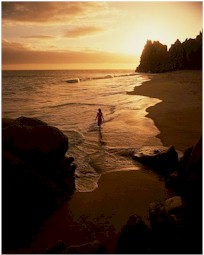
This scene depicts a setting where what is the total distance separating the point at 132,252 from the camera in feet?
21.5

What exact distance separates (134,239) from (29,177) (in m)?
3.93

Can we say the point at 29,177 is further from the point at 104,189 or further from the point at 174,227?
the point at 174,227

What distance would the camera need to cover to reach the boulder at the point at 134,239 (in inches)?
257

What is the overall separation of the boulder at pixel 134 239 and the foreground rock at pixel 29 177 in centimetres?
306

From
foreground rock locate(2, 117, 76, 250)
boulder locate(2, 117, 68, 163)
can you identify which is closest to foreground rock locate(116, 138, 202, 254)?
foreground rock locate(2, 117, 76, 250)

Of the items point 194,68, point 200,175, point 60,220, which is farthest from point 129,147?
point 194,68

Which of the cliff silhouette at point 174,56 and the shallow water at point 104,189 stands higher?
the cliff silhouette at point 174,56

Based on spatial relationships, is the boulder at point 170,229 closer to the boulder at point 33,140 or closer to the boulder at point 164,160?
the boulder at point 33,140

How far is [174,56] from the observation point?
113 m

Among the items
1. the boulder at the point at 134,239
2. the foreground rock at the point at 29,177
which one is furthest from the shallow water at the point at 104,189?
the boulder at the point at 134,239

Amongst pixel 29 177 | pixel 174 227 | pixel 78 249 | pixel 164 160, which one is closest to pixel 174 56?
pixel 164 160

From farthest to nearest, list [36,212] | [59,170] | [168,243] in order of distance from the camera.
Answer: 1. [59,170]
2. [36,212]
3. [168,243]

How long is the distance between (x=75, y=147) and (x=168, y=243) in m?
10.2

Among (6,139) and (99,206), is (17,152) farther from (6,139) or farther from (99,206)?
(99,206)
